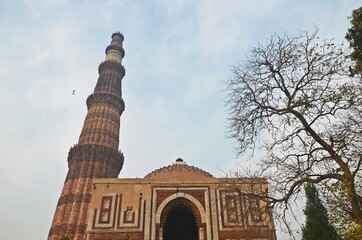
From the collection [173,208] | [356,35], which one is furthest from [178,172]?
[356,35]

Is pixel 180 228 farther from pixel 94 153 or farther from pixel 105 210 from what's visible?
pixel 94 153

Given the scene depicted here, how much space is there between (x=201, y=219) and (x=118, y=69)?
2331 cm

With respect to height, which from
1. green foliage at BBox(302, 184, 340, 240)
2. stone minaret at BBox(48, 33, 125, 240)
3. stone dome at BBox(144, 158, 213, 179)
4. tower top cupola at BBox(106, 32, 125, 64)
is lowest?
green foliage at BBox(302, 184, 340, 240)

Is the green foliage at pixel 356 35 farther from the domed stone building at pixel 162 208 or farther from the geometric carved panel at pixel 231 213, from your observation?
the geometric carved panel at pixel 231 213

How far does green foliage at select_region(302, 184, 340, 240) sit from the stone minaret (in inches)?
613

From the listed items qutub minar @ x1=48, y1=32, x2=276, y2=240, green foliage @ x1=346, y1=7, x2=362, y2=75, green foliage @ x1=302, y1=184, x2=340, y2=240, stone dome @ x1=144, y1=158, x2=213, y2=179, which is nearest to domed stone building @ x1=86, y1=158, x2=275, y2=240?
qutub minar @ x1=48, y1=32, x2=276, y2=240

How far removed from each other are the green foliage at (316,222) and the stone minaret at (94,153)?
15566 millimetres

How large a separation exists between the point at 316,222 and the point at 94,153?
18449 millimetres

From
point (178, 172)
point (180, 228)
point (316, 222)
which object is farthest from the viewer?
point (180, 228)

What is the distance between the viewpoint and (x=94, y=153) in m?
26.8

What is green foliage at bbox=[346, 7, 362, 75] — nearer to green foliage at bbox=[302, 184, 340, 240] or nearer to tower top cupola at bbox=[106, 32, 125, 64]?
green foliage at bbox=[302, 184, 340, 240]

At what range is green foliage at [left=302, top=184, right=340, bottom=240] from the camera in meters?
13.7

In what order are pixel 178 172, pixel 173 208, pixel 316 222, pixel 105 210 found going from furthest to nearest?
pixel 178 172
pixel 173 208
pixel 105 210
pixel 316 222

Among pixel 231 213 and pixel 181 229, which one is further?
pixel 181 229
